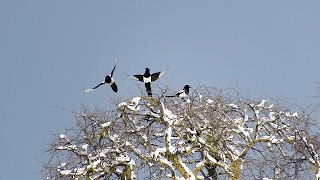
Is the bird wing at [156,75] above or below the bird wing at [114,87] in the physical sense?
below

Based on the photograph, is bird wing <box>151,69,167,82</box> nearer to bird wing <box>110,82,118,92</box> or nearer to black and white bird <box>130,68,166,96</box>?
black and white bird <box>130,68,166,96</box>

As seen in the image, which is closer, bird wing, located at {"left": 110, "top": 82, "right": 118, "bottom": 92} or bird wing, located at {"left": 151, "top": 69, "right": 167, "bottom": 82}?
bird wing, located at {"left": 151, "top": 69, "right": 167, "bottom": 82}

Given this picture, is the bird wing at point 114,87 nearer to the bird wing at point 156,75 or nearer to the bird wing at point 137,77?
the bird wing at point 137,77

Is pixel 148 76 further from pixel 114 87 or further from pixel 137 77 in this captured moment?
pixel 114 87

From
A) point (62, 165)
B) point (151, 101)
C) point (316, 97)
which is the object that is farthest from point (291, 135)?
point (62, 165)

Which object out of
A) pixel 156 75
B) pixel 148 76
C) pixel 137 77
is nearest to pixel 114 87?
pixel 137 77

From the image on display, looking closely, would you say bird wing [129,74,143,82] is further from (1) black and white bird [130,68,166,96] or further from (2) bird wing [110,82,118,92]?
(2) bird wing [110,82,118,92]

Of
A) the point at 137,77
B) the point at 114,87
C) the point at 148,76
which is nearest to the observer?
the point at 148,76

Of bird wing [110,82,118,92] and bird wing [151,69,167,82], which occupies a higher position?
bird wing [110,82,118,92]

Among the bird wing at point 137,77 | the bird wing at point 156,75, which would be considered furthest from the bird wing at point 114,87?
the bird wing at point 156,75

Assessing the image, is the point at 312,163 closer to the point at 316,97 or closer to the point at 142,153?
the point at 316,97

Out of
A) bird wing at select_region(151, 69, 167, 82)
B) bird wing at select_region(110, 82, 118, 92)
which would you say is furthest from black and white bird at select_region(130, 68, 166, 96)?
bird wing at select_region(110, 82, 118, 92)

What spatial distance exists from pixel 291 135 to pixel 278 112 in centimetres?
75

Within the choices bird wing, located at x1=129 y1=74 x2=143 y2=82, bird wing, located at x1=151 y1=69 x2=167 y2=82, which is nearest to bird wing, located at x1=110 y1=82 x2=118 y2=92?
bird wing, located at x1=129 y1=74 x2=143 y2=82
